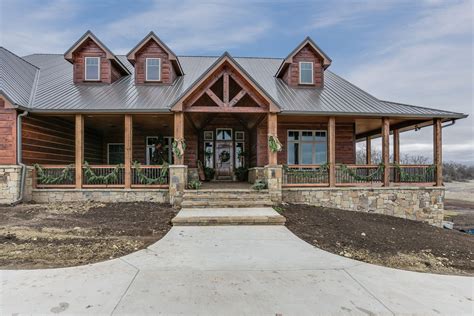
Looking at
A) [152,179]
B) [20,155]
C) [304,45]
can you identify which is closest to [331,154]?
[304,45]

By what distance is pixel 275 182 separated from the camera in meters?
9.02

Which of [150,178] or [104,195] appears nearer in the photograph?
[104,195]

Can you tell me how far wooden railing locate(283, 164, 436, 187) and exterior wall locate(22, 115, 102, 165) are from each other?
30.6 feet

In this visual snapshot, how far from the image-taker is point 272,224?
21.7 ft

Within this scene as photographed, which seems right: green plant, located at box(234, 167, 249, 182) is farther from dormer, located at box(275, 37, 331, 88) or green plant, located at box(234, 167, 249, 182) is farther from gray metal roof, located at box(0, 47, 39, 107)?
gray metal roof, located at box(0, 47, 39, 107)

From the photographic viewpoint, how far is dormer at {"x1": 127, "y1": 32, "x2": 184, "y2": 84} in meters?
12.2

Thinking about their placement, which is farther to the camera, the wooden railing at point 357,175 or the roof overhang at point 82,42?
the roof overhang at point 82,42

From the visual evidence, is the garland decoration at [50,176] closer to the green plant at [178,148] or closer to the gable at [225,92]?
the green plant at [178,148]

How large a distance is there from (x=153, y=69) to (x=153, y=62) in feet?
1.08

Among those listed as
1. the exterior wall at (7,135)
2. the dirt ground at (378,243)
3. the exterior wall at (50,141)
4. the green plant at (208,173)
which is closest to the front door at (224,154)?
the green plant at (208,173)

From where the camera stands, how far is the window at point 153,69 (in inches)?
483

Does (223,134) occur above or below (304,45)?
below

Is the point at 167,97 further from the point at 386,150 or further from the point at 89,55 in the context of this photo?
the point at 386,150

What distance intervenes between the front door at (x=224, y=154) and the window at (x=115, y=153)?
5.31 m
